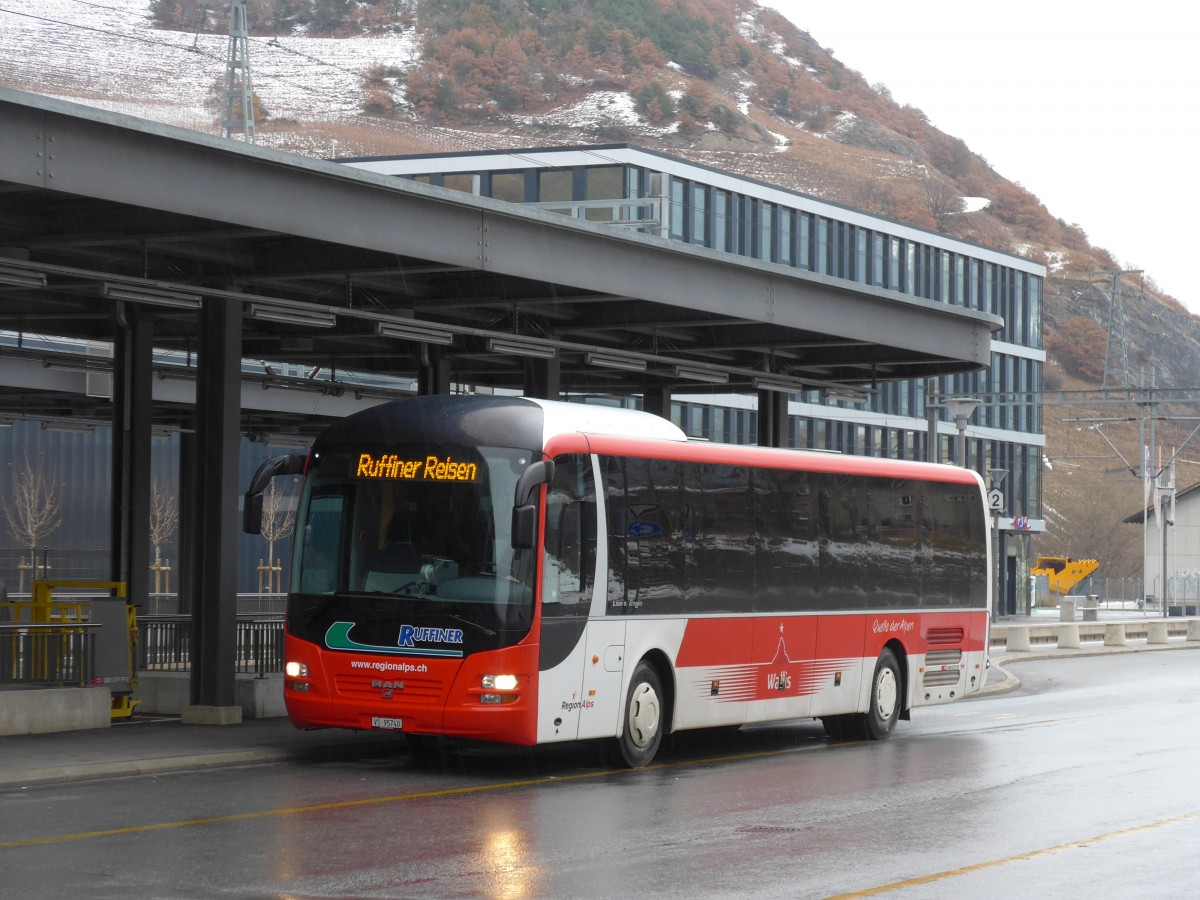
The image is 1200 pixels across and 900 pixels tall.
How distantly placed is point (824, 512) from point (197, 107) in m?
188

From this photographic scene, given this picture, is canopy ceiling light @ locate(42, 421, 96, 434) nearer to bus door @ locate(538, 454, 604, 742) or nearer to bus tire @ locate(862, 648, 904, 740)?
bus tire @ locate(862, 648, 904, 740)

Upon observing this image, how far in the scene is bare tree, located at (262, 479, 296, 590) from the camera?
64500 mm

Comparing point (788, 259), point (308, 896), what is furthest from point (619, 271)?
point (788, 259)

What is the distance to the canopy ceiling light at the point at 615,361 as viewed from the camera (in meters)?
23.9

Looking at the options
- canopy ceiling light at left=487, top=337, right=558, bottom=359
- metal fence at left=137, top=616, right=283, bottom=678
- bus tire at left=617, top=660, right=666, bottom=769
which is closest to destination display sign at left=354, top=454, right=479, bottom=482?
bus tire at left=617, top=660, right=666, bottom=769

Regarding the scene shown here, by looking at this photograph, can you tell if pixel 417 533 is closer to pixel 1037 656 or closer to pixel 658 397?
pixel 658 397

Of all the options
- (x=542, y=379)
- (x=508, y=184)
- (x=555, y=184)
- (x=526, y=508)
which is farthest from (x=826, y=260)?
(x=526, y=508)

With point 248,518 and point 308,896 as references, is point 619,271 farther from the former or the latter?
point 308,896

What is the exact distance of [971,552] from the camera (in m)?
23.1

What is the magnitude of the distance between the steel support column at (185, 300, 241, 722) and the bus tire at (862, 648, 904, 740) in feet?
23.9

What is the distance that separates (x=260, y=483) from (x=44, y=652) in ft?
11.1

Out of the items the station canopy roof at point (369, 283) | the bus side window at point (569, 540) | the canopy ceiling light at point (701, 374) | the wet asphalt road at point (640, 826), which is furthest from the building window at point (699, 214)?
the bus side window at point (569, 540)

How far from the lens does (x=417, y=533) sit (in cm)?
1614

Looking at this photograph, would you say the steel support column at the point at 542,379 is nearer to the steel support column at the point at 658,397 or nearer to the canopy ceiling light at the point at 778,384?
the canopy ceiling light at the point at 778,384
